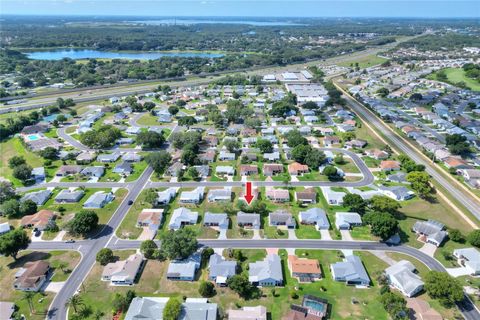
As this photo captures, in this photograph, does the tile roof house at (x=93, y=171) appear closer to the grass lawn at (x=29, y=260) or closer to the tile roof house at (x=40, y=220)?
the tile roof house at (x=40, y=220)

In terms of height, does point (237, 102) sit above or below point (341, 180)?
above

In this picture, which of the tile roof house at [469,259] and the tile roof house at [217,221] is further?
the tile roof house at [217,221]

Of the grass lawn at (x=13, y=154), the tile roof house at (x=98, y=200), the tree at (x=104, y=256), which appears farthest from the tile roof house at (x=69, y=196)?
the tree at (x=104, y=256)

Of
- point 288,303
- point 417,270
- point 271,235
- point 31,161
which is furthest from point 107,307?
point 31,161

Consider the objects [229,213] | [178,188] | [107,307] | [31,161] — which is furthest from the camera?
[31,161]

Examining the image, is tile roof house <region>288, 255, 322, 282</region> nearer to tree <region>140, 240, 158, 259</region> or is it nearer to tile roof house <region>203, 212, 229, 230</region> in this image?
tile roof house <region>203, 212, 229, 230</region>

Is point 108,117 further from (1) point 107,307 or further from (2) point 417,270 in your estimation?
(2) point 417,270
